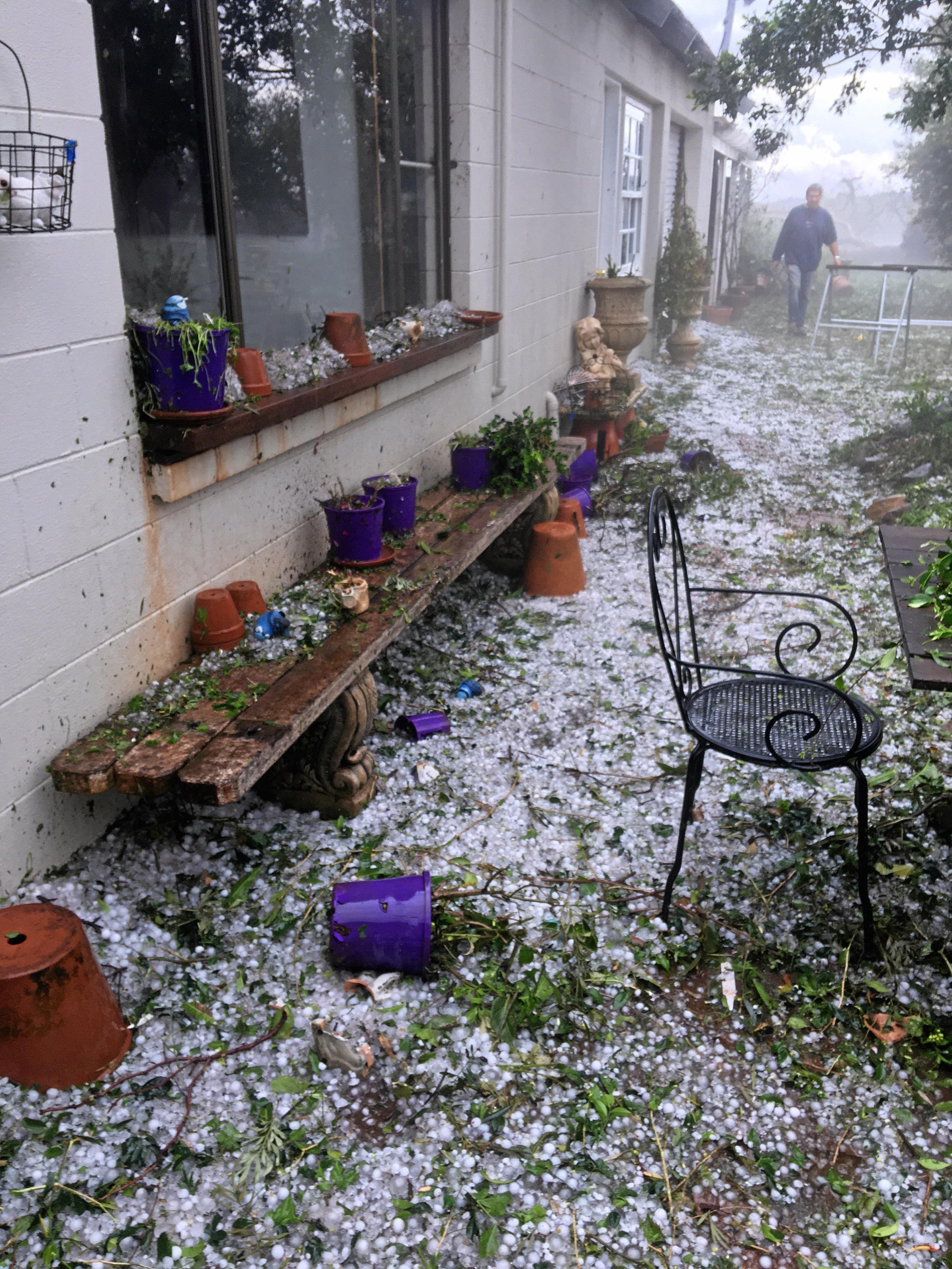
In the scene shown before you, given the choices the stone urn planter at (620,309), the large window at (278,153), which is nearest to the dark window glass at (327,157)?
the large window at (278,153)

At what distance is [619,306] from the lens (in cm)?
747

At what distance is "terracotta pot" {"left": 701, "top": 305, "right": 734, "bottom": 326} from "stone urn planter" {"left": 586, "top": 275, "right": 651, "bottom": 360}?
6.66m

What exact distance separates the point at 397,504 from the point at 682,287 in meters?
7.92

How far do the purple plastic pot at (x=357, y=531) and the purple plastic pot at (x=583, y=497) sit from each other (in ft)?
7.83

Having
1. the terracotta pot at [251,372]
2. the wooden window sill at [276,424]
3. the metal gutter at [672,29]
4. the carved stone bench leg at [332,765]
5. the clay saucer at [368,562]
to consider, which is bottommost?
the carved stone bench leg at [332,765]

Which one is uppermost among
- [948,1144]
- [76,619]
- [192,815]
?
[76,619]

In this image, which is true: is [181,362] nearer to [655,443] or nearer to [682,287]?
[655,443]

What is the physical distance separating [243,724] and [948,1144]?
181 cm

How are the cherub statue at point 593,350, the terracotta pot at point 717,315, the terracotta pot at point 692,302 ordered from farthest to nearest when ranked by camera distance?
the terracotta pot at point 717,315 → the terracotta pot at point 692,302 → the cherub statue at point 593,350

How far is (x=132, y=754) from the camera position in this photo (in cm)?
228

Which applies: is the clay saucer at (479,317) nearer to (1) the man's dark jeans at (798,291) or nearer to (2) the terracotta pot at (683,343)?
(2) the terracotta pot at (683,343)

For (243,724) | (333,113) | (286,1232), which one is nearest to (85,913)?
(243,724)

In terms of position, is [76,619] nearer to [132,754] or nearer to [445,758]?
[132,754]

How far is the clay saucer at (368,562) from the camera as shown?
3.46m
